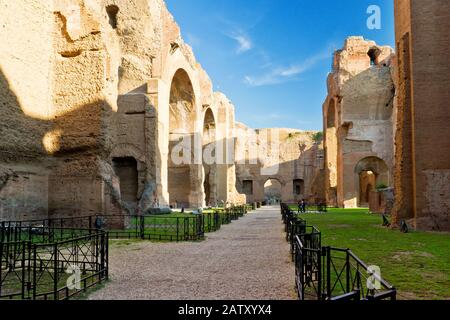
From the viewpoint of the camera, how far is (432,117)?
43.7 ft

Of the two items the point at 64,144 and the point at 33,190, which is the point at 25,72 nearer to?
the point at 64,144

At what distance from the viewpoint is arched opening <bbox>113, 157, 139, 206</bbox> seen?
21656 millimetres

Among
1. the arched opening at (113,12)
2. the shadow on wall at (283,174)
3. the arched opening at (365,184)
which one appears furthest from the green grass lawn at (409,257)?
the shadow on wall at (283,174)

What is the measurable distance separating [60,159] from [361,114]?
84.1 feet

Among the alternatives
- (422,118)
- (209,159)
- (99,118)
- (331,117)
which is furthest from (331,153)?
(99,118)

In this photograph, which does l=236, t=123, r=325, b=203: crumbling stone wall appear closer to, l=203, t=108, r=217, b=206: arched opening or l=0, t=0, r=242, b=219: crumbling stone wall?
→ l=203, t=108, r=217, b=206: arched opening

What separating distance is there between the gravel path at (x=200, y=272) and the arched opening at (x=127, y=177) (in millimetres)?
11679

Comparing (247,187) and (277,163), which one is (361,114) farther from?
(247,187)

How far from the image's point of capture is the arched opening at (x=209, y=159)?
116 feet

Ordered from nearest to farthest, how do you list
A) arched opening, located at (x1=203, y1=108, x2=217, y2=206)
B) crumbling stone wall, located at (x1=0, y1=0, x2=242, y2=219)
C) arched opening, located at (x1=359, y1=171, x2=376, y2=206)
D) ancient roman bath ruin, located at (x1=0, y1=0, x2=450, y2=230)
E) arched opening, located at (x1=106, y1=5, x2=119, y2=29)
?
crumbling stone wall, located at (x1=0, y1=0, x2=242, y2=219)
ancient roman bath ruin, located at (x1=0, y1=0, x2=450, y2=230)
arched opening, located at (x1=106, y1=5, x2=119, y2=29)
arched opening, located at (x1=203, y1=108, x2=217, y2=206)
arched opening, located at (x1=359, y1=171, x2=376, y2=206)

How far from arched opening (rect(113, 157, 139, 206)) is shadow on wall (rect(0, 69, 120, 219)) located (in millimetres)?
7818

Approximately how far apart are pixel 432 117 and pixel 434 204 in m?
2.73

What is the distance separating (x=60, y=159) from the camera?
45.0ft

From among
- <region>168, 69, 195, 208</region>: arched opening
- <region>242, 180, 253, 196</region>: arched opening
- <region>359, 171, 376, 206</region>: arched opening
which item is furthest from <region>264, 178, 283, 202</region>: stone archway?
<region>168, 69, 195, 208</region>: arched opening
